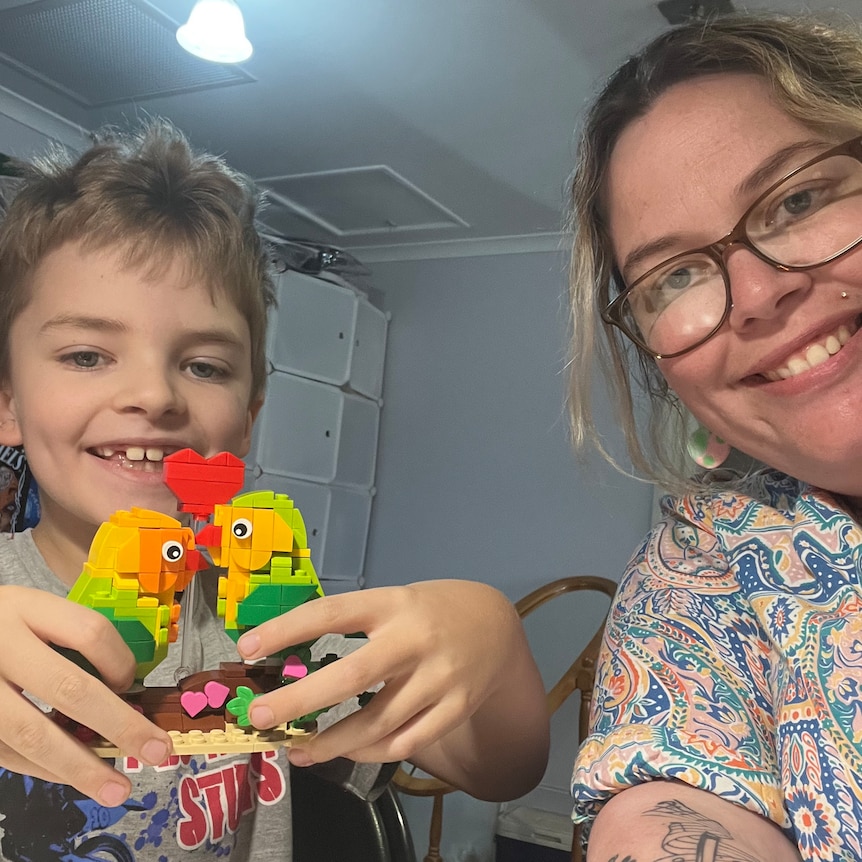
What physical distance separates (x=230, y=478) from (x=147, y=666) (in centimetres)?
13

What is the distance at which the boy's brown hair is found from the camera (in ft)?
2.58

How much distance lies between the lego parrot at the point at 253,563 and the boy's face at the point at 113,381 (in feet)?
0.58

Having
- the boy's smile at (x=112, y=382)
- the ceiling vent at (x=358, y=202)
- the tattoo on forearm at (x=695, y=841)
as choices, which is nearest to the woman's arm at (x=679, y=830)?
the tattoo on forearm at (x=695, y=841)

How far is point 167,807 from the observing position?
0.71 m

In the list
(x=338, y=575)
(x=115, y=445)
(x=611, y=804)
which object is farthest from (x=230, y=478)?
(x=338, y=575)

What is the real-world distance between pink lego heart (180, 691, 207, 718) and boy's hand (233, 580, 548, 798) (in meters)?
0.04

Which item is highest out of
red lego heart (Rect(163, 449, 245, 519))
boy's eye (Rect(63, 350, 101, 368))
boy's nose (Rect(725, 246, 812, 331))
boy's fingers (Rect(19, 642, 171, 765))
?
boy's nose (Rect(725, 246, 812, 331))

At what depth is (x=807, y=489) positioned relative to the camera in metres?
0.73

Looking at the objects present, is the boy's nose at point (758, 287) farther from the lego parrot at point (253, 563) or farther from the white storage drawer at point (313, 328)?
the white storage drawer at point (313, 328)

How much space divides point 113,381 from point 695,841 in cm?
57

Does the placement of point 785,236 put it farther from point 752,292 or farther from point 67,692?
point 67,692

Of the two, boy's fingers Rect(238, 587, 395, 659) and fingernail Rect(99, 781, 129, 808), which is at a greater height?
boy's fingers Rect(238, 587, 395, 659)

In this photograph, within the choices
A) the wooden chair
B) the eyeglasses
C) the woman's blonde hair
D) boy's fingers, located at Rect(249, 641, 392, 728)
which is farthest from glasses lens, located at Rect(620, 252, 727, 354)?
the wooden chair

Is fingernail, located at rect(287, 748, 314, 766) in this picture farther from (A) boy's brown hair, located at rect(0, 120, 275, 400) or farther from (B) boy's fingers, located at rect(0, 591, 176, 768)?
(A) boy's brown hair, located at rect(0, 120, 275, 400)
